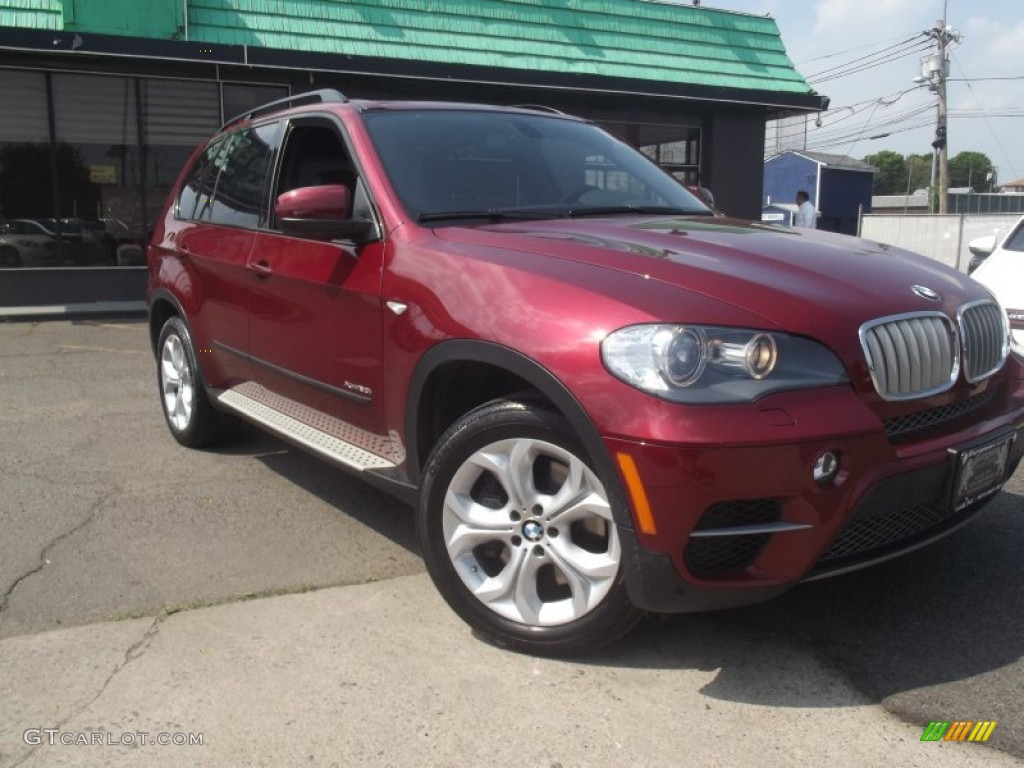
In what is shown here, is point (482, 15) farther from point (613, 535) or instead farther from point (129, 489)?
point (613, 535)

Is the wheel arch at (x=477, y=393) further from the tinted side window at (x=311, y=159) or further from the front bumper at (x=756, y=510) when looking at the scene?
the tinted side window at (x=311, y=159)

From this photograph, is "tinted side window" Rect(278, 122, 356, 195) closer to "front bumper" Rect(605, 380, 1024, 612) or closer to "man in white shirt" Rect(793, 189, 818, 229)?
"front bumper" Rect(605, 380, 1024, 612)

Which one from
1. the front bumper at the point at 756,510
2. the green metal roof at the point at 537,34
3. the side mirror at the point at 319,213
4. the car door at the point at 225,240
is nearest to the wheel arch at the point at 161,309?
the car door at the point at 225,240

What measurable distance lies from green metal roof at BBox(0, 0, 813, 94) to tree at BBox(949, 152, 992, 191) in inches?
4222

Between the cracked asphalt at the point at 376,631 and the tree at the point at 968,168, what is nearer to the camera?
the cracked asphalt at the point at 376,631

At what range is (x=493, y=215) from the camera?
12.0 feet

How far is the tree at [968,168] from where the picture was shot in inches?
4353

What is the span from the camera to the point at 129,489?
15.7 ft

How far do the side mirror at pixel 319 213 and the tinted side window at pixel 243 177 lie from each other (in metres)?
0.99

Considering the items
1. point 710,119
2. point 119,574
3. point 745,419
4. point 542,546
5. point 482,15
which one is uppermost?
point 482,15

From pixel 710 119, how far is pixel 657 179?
37.4ft

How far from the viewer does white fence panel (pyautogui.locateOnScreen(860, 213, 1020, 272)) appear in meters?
20.7

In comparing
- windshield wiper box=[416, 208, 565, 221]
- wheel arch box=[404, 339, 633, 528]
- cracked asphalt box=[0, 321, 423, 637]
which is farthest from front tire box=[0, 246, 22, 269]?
wheel arch box=[404, 339, 633, 528]

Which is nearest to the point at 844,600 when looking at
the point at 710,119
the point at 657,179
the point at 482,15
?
the point at 657,179
